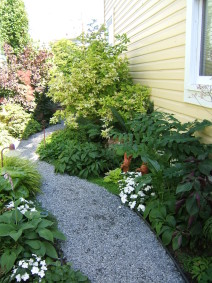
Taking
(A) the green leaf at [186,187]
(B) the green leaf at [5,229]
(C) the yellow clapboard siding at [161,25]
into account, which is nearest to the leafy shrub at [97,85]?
(C) the yellow clapboard siding at [161,25]

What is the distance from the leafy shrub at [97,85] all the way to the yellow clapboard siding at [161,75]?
0.82 feet

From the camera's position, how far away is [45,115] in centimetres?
869

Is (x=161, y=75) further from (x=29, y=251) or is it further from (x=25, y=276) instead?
(x=25, y=276)

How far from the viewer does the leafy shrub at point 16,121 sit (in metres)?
7.13

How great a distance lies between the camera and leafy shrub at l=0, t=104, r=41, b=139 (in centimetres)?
713

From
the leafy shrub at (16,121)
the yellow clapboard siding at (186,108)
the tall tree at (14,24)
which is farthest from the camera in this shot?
the tall tree at (14,24)

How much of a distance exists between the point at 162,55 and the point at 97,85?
156cm

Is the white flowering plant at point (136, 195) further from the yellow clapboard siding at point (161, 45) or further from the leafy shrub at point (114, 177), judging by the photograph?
the yellow clapboard siding at point (161, 45)

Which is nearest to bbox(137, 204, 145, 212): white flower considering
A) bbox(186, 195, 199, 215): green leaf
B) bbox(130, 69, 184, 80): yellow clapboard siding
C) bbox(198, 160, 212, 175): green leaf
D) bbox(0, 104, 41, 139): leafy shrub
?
bbox(186, 195, 199, 215): green leaf

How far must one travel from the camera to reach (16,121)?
281 inches

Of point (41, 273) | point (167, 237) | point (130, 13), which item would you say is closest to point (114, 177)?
point (167, 237)

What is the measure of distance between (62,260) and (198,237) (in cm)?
131

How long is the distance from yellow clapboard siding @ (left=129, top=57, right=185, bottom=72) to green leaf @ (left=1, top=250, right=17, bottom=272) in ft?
9.88

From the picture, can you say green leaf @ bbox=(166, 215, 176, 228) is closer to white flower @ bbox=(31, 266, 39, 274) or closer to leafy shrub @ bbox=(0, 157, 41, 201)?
white flower @ bbox=(31, 266, 39, 274)
